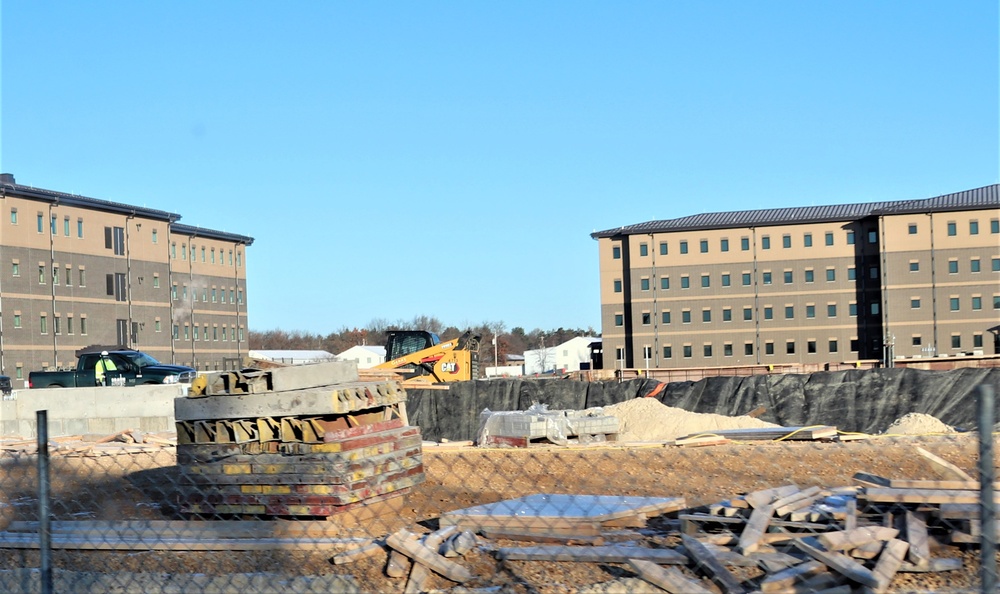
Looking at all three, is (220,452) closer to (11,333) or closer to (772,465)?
(772,465)

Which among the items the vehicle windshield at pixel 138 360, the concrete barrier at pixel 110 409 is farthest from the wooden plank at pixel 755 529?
the vehicle windshield at pixel 138 360

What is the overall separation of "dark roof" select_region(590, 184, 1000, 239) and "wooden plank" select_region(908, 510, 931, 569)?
64.0m

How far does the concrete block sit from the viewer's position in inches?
409

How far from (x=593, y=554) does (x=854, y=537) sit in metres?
1.71

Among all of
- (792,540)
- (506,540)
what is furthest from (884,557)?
(506,540)

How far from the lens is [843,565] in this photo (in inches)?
239

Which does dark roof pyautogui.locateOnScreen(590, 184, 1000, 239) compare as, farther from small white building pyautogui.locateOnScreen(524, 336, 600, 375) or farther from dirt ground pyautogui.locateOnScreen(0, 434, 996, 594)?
dirt ground pyautogui.locateOnScreen(0, 434, 996, 594)

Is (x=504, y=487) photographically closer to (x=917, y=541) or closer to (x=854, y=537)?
(x=854, y=537)

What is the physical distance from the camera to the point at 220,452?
10.4 m

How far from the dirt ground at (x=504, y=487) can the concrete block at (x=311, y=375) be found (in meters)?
1.43

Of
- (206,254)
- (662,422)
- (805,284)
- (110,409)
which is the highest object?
(206,254)

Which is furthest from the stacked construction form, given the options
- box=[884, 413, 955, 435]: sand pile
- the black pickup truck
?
the black pickup truck

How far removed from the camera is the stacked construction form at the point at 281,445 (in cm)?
1006

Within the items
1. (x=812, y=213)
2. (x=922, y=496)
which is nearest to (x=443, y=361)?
(x=922, y=496)
